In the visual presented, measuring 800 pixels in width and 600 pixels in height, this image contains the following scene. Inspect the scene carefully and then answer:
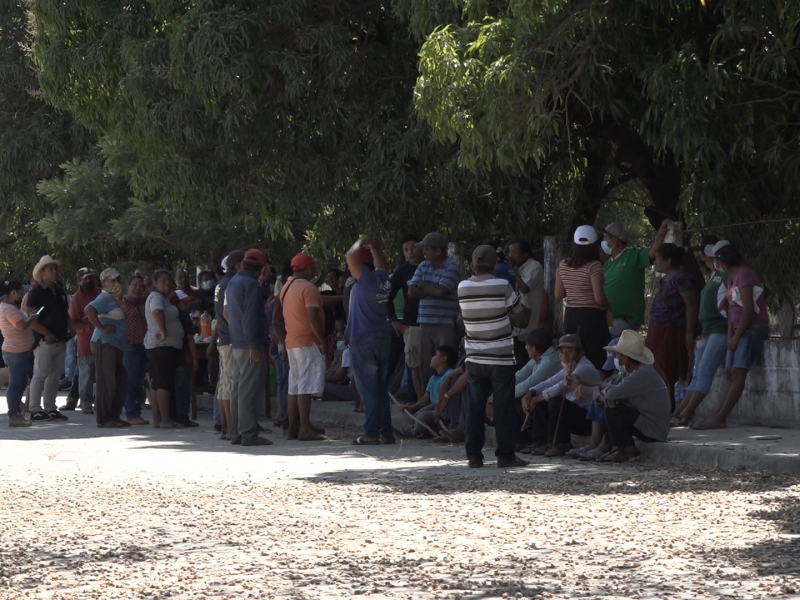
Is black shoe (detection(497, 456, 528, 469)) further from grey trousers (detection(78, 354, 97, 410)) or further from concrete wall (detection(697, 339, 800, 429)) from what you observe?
grey trousers (detection(78, 354, 97, 410))

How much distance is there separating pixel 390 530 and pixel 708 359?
20.1 feet

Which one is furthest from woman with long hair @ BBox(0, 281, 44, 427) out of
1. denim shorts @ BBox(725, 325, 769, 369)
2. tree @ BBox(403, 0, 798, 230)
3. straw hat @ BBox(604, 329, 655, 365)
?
denim shorts @ BBox(725, 325, 769, 369)

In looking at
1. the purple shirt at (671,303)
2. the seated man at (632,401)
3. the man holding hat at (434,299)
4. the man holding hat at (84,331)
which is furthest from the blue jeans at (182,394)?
the seated man at (632,401)

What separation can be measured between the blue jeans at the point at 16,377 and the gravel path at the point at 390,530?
4.63 meters

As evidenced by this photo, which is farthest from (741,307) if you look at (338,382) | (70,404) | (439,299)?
(70,404)

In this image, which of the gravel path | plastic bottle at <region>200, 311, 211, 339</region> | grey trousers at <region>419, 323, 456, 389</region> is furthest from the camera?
plastic bottle at <region>200, 311, 211, 339</region>

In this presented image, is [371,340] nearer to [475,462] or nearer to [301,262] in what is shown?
[301,262]

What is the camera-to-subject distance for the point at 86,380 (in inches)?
747

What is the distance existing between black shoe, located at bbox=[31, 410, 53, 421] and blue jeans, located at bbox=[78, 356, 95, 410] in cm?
114

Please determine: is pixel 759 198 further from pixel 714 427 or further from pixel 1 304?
pixel 1 304

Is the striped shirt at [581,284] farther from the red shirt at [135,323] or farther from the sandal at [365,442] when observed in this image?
the red shirt at [135,323]

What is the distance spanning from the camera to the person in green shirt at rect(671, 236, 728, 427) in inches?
528

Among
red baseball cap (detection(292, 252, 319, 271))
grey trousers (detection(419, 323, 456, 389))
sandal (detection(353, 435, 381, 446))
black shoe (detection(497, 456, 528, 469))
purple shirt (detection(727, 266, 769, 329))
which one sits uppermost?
red baseball cap (detection(292, 252, 319, 271))

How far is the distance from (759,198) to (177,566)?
32.4 ft
